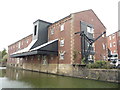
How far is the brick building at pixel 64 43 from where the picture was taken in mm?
16359

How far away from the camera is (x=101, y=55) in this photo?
833 inches

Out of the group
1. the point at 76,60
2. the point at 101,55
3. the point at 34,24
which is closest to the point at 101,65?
the point at 76,60

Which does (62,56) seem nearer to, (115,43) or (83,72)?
(83,72)

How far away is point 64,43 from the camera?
17484 millimetres

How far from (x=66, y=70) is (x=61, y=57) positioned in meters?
2.37

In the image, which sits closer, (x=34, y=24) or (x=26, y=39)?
(x=34, y=24)

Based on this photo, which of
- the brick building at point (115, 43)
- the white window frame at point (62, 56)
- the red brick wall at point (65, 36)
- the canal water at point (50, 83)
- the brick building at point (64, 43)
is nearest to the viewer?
the canal water at point (50, 83)

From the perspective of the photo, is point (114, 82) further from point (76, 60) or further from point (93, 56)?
point (93, 56)

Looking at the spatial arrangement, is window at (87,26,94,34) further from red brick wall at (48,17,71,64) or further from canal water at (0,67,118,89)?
canal water at (0,67,118,89)

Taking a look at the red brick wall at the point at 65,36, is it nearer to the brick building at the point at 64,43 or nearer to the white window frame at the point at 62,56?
the brick building at the point at 64,43

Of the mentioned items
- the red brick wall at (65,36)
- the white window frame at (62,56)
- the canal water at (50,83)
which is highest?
the red brick wall at (65,36)

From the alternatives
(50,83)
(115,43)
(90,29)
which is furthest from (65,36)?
(115,43)

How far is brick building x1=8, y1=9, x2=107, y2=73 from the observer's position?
16.4 metres

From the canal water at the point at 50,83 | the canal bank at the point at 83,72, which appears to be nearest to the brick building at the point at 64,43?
the canal bank at the point at 83,72
